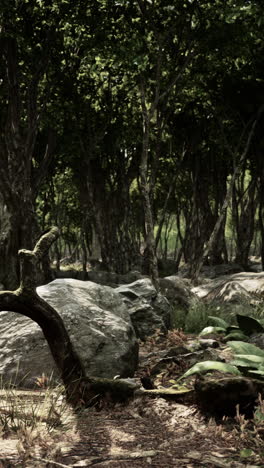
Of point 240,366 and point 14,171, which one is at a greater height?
point 14,171

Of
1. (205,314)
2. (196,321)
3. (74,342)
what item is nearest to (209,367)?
(74,342)

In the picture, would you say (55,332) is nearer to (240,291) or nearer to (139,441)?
(139,441)

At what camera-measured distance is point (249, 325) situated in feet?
22.9

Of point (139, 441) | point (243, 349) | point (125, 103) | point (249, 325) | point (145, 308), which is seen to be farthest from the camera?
point (125, 103)

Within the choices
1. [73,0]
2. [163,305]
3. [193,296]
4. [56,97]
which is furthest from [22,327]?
[56,97]

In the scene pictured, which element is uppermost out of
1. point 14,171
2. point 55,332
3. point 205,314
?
point 14,171

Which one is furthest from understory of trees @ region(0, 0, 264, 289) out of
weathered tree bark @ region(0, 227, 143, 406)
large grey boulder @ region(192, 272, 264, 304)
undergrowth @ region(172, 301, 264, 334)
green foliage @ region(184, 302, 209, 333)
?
weathered tree bark @ region(0, 227, 143, 406)

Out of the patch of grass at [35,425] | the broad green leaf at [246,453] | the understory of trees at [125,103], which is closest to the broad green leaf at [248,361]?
the broad green leaf at [246,453]

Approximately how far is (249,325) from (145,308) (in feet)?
7.09

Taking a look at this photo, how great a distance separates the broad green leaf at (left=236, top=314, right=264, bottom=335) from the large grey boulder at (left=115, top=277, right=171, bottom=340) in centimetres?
175

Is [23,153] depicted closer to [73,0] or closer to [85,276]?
[73,0]

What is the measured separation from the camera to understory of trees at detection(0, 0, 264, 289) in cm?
1352

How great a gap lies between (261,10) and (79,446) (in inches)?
442

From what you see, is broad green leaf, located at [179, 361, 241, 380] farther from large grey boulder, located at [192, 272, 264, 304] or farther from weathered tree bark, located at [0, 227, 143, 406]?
large grey boulder, located at [192, 272, 264, 304]
